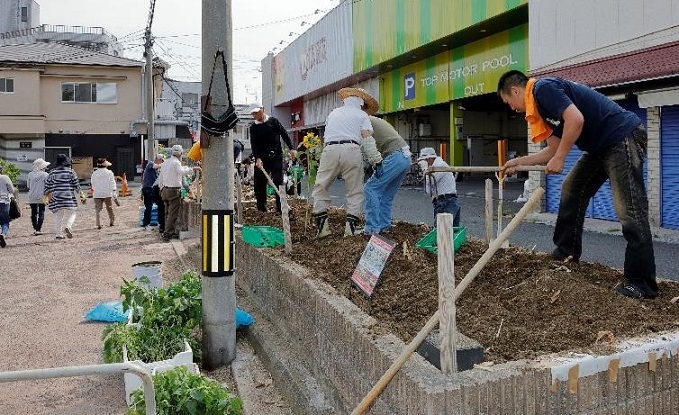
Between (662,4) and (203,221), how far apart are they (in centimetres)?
909

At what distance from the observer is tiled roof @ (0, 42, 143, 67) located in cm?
3306

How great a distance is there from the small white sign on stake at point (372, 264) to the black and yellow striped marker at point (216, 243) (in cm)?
129

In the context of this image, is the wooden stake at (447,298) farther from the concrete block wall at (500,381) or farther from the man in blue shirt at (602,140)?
the man in blue shirt at (602,140)

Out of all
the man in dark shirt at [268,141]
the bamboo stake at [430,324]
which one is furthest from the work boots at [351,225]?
the bamboo stake at [430,324]

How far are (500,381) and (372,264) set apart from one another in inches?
55.2

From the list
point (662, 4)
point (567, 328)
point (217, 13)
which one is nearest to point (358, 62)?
point (662, 4)

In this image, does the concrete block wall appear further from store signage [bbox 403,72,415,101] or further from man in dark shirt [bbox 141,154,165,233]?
store signage [bbox 403,72,415,101]

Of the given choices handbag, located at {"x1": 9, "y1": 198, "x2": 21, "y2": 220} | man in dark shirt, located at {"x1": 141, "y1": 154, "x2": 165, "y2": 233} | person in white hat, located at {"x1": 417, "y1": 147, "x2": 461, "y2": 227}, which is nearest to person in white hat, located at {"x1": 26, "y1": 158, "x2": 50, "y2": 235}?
handbag, located at {"x1": 9, "y1": 198, "x2": 21, "y2": 220}

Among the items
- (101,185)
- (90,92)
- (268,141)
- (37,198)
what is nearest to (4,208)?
(37,198)

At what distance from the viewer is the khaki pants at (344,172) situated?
5.98 meters

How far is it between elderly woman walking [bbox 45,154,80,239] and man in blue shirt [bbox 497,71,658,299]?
11.9 m

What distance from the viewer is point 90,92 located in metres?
34.6

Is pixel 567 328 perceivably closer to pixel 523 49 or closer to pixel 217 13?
pixel 217 13

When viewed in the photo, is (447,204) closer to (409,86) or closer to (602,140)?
(602,140)
